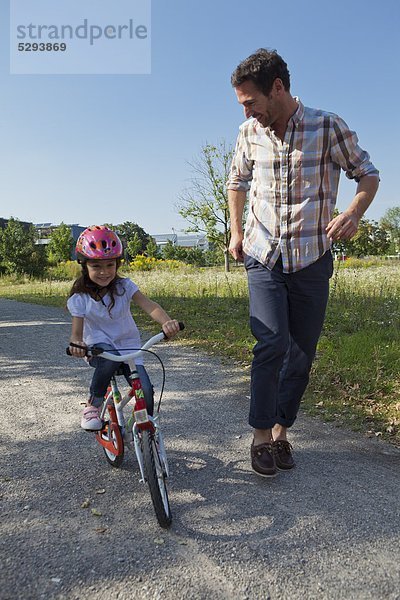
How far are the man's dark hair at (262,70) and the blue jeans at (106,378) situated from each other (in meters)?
1.75

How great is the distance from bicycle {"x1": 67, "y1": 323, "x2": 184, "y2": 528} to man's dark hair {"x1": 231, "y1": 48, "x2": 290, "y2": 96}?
4.72 feet

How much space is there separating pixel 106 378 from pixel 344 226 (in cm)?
168

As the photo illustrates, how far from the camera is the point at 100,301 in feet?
10.3

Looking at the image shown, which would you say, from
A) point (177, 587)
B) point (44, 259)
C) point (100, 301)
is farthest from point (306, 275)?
point (44, 259)

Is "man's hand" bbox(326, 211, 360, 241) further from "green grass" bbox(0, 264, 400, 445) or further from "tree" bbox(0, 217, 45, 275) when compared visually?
"tree" bbox(0, 217, 45, 275)

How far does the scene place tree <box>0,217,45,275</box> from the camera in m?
30.6

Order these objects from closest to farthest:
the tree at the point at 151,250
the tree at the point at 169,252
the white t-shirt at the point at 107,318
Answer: the white t-shirt at the point at 107,318
the tree at the point at 169,252
the tree at the point at 151,250

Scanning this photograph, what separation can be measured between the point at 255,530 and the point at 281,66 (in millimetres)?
2516

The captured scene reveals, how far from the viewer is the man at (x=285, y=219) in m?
2.94

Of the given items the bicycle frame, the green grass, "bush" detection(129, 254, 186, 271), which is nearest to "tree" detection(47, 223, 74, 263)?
"bush" detection(129, 254, 186, 271)

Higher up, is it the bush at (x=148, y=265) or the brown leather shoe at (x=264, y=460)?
the bush at (x=148, y=265)

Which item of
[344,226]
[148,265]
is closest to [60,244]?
[148,265]

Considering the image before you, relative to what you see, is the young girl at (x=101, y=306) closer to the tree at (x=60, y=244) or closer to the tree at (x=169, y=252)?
the tree at (x=60, y=244)

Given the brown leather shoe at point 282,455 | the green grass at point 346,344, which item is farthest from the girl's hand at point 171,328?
the green grass at point 346,344
